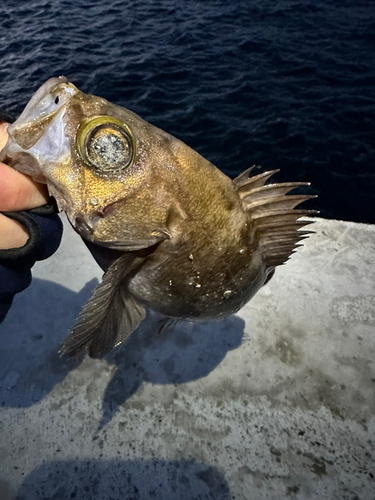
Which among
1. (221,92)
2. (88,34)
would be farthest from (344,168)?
(88,34)

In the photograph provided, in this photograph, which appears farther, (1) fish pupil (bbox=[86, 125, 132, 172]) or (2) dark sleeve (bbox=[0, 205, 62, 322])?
(2) dark sleeve (bbox=[0, 205, 62, 322])

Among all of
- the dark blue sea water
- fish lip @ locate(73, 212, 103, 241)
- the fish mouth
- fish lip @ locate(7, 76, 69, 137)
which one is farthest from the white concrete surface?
the dark blue sea water

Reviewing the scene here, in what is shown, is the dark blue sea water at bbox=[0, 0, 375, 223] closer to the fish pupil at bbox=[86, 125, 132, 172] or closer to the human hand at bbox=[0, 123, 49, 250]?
the fish pupil at bbox=[86, 125, 132, 172]

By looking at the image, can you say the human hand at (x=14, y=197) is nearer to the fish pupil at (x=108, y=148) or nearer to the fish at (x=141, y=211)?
the fish at (x=141, y=211)

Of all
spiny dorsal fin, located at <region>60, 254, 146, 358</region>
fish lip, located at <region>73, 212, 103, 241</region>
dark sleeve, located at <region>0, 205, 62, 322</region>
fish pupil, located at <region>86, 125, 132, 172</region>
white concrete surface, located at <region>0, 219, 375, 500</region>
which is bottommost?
white concrete surface, located at <region>0, 219, 375, 500</region>

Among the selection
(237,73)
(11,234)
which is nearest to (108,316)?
(11,234)

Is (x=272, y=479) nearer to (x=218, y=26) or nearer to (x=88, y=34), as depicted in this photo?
(x=218, y=26)

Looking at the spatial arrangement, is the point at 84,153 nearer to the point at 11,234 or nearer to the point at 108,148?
the point at 108,148
